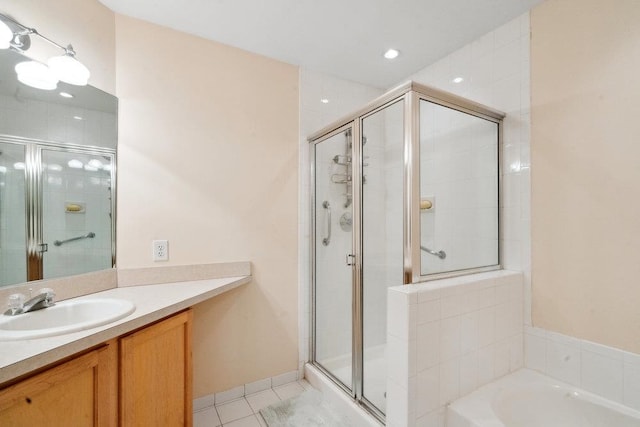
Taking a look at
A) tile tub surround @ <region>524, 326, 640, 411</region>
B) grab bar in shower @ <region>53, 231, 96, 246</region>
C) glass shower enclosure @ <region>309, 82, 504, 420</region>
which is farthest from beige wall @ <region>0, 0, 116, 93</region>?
tile tub surround @ <region>524, 326, 640, 411</region>

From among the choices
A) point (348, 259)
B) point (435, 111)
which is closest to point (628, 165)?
point (435, 111)

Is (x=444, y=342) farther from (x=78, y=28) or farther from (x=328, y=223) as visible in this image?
(x=78, y=28)

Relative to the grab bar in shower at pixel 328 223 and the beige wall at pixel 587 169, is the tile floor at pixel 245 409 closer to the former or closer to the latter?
the grab bar in shower at pixel 328 223

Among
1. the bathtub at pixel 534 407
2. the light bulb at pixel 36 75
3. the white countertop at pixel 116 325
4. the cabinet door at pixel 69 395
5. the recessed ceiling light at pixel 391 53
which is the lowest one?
the bathtub at pixel 534 407

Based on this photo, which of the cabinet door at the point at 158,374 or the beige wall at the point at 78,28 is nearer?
the cabinet door at the point at 158,374

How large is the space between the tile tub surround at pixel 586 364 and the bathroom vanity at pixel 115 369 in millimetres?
1891

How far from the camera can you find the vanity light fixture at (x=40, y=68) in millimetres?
1217

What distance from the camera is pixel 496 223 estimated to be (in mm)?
1820

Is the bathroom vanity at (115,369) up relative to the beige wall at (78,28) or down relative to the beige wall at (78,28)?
down

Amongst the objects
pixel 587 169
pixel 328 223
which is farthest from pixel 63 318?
pixel 587 169

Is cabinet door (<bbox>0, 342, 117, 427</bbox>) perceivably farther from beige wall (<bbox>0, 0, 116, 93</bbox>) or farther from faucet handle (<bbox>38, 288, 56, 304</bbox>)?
beige wall (<bbox>0, 0, 116, 93</bbox>)

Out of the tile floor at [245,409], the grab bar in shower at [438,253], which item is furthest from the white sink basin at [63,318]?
the grab bar in shower at [438,253]

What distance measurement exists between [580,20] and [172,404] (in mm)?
2892

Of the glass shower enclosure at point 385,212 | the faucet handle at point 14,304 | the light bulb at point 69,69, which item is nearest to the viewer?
the faucet handle at point 14,304
